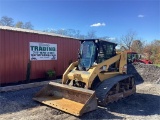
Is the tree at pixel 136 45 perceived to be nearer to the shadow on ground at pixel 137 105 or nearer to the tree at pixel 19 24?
the tree at pixel 19 24

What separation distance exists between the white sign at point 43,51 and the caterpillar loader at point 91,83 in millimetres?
3517

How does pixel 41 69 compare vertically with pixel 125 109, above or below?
above

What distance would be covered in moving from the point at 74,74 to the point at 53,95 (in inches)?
44.7

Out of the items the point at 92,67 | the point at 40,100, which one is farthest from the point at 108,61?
the point at 40,100

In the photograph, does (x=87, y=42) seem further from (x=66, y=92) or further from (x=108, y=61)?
(x=66, y=92)

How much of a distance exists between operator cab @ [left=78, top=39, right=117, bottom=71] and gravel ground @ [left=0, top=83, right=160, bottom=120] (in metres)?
1.75

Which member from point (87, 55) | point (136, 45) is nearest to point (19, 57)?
point (87, 55)

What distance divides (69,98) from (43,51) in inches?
203

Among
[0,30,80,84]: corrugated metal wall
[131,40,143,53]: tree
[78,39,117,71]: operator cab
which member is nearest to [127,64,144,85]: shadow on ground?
[0,30,80,84]: corrugated metal wall

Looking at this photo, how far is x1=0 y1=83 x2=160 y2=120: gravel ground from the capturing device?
19.7ft

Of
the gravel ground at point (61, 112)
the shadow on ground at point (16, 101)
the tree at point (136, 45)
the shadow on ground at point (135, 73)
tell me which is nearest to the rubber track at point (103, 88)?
the gravel ground at point (61, 112)

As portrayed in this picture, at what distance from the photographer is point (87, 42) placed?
809 cm

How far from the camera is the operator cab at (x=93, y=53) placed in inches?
303

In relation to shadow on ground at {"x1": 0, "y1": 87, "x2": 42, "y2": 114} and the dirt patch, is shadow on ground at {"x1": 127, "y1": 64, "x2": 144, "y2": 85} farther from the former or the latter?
shadow on ground at {"x1": 0, "y1": 87, "x2": 42, "y2": 114}
